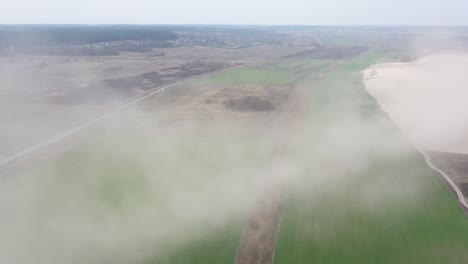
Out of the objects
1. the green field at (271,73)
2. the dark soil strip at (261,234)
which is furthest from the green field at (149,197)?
the green field at (271,73)

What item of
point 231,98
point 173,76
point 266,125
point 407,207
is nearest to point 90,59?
point 173,76

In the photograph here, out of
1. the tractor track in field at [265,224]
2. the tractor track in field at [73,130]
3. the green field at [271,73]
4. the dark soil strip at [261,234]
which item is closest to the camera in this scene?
the dark soil strip at [261,234]

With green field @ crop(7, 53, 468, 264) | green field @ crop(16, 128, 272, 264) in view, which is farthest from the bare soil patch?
green field @ crop(16, 128, 272, 264)

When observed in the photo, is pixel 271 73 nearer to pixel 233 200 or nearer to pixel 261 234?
pixel 233 200

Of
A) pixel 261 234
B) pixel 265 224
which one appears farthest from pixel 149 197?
pixel 261 234

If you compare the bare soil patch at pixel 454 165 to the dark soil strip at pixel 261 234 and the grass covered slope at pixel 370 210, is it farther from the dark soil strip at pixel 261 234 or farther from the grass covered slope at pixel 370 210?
the dark soil strip at pixel 261 234

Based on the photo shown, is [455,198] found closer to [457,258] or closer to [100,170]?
[457,258]
